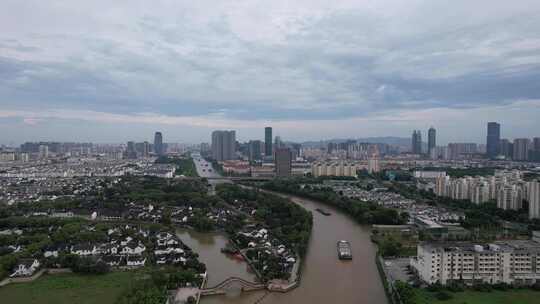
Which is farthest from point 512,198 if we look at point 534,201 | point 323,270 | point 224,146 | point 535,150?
point 224,146

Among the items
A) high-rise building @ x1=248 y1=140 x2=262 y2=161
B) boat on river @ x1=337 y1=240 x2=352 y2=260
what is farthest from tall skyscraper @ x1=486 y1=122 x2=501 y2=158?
boat on river @ x1=337 y1=240 x2=352 y2=260

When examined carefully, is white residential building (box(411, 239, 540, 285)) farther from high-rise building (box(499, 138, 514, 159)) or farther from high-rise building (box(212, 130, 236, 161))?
high-rise building (box(499, 138, 514, 159))

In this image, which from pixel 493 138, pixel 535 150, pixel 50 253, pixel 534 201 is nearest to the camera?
pixel 50 253

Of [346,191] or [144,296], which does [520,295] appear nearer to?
[144,296]

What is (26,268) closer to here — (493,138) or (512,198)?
(512,198)

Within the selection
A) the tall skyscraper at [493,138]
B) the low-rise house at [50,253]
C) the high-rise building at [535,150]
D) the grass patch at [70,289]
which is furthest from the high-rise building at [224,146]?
the grass patch at [70,289]

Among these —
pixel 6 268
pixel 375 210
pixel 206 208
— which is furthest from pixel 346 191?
pixel 6 268
